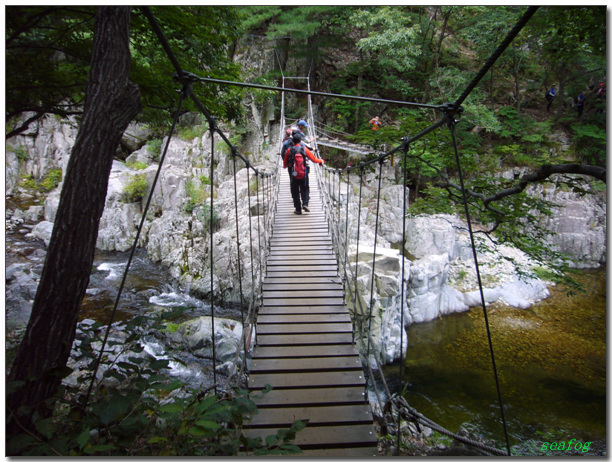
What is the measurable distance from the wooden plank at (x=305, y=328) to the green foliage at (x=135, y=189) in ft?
20.4

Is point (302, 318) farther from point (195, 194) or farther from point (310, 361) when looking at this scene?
point (195, 194)

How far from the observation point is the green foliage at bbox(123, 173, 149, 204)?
707 cm

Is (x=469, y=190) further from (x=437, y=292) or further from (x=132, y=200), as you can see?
(x=132, y=200)

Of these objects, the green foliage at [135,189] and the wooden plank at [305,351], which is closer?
the wooden plank at [305,351]

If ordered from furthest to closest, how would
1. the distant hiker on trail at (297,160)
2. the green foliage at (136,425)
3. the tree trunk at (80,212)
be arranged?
1. the distant hiker on trail at (297,160)
2. the tree trunk at (80,212)
3. the green foliage at (136,425)

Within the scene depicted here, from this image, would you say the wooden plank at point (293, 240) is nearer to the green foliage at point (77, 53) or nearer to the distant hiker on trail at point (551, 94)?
the green foliage at point (77, 53)

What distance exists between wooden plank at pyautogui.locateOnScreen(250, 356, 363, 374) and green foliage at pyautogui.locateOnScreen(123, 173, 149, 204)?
256 inches

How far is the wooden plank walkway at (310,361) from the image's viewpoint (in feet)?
5.34

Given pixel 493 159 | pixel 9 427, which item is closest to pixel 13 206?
pixel 9 427

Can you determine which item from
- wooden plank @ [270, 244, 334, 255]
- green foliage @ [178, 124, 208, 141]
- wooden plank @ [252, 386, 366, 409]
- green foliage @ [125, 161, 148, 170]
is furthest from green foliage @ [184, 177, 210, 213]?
wooden plank @ [252, 386, 366, 409]

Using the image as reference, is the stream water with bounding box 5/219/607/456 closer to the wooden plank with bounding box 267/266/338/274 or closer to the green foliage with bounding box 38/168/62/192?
the wooden plank with bounding box 267/266/338/274

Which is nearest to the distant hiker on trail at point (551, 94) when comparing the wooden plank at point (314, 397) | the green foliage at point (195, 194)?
the green foliage at point (195, 194)

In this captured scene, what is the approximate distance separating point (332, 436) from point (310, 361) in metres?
0.52

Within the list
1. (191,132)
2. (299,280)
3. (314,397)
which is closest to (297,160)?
(299,280)
